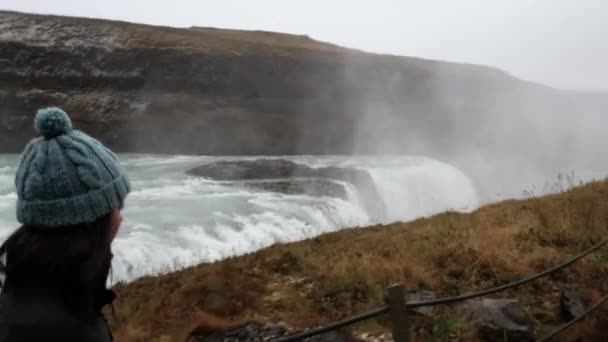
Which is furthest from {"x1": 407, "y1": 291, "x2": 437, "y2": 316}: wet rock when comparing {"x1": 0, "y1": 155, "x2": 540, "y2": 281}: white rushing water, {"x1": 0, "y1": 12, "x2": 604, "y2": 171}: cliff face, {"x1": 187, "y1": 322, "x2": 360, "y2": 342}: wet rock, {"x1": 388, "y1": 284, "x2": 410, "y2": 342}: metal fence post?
{"x1": 0, "y1": 12, "x2": 604, "y2": 171}: cliff face

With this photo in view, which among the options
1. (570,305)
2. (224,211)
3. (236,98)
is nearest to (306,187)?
(224,211)

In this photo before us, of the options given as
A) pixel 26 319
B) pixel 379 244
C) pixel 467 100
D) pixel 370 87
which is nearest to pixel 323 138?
pixel 370 87

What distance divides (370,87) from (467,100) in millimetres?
14514

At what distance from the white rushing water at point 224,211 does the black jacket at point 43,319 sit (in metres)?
12.5

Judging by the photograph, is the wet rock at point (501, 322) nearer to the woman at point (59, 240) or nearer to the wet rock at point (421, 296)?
the wet rock at point (421, 296)

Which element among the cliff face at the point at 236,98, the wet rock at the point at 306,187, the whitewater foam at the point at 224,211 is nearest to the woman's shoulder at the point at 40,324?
the whitewater foam at the point at 224,211

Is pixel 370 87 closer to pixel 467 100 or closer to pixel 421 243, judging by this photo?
pixel 467 100

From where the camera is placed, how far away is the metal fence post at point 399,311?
3.75 metres

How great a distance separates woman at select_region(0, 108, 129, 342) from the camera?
73.3 inches

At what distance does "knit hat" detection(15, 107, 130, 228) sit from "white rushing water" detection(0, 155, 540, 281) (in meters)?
12.4

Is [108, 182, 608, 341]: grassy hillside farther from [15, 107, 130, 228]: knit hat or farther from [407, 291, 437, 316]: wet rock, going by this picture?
[15, 107, 130, 228]: knit hat

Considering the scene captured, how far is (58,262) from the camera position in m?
1.92

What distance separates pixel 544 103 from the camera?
81.9 m

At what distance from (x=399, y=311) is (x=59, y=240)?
2478mm
